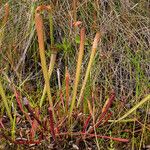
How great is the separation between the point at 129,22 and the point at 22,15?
1.73 feet

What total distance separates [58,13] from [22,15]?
178 millimetres

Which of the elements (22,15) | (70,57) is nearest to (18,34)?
(22,15)

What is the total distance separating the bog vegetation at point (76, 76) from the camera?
139 centimetres

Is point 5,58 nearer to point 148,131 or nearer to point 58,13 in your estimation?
point 58,13

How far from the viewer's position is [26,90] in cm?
171

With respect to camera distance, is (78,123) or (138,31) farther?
(138,31)

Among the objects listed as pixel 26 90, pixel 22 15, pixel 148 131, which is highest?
pixel 22 15

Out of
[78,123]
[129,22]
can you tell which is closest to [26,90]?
[78,123]

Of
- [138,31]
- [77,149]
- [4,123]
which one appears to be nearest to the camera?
[77,149]

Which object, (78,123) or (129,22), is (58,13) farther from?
(78,123)

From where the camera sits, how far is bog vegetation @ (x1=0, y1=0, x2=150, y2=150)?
1.39 metres

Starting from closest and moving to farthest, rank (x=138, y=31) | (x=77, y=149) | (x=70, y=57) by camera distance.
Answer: (x=77, y=149)
(x=70, y=57)
(x=138, y=31)

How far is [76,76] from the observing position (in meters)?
1.33

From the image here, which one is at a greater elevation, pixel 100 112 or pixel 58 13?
pixel 58 13
